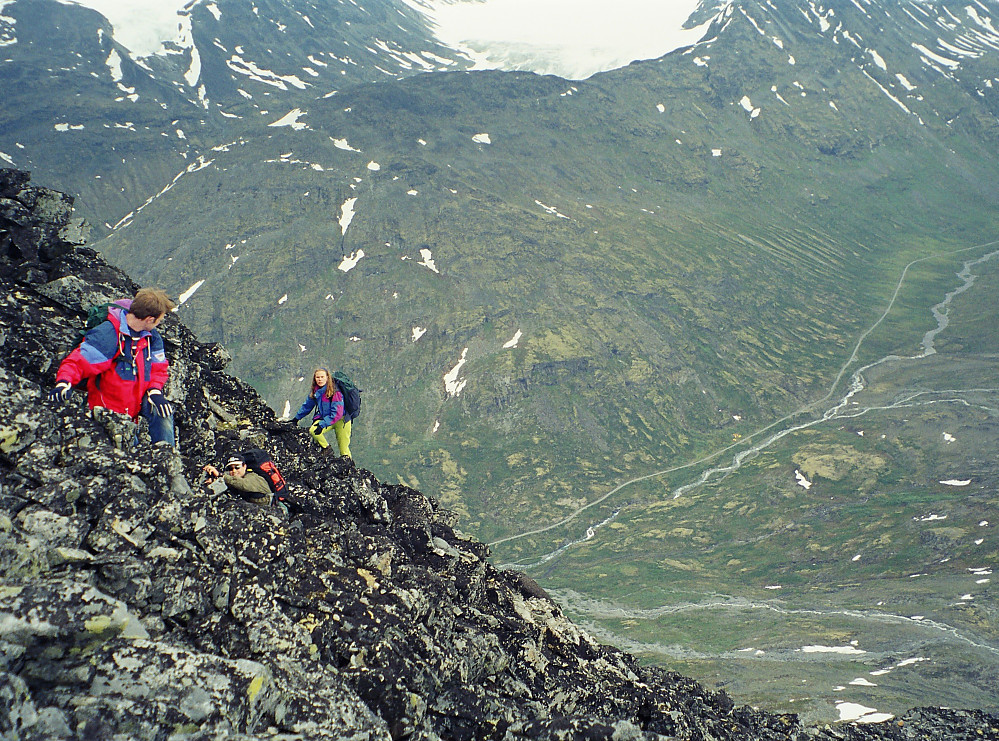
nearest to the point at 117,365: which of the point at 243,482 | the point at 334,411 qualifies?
the point at 243,482

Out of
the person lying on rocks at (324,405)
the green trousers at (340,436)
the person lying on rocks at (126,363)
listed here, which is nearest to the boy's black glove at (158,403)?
the person lying on rocks at (126,363)

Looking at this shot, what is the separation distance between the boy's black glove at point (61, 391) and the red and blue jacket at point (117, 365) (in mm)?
125

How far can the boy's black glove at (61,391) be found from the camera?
17.6 metres

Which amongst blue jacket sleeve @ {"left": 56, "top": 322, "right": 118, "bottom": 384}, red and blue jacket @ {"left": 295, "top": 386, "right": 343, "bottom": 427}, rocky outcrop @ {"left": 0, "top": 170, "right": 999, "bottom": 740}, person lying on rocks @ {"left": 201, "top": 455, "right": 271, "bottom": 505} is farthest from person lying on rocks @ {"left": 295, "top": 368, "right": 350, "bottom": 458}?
blue jacket sleeve @ {"left": 56, "top": 322, "right": 118, "bottom": 384}

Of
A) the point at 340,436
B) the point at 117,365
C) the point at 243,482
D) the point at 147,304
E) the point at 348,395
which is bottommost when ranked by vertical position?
the point at 340,436

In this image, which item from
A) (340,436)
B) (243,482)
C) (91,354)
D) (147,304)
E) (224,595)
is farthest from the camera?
(340,436)

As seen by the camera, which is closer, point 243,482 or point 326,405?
point 243,482

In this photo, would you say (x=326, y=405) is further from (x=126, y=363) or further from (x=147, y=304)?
(x=147, y=304)

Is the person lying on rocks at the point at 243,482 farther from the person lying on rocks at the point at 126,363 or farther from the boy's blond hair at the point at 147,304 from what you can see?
the boy's blond hair at the point at 147,304

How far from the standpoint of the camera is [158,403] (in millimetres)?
19500

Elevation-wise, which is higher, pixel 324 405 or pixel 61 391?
pixel 61 391

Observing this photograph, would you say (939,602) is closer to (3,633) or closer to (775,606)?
(775,606)

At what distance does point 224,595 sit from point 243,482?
578cm

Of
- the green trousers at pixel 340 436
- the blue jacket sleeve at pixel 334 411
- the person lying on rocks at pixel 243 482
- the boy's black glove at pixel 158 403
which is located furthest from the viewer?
the green trousers at pixel 340 436
